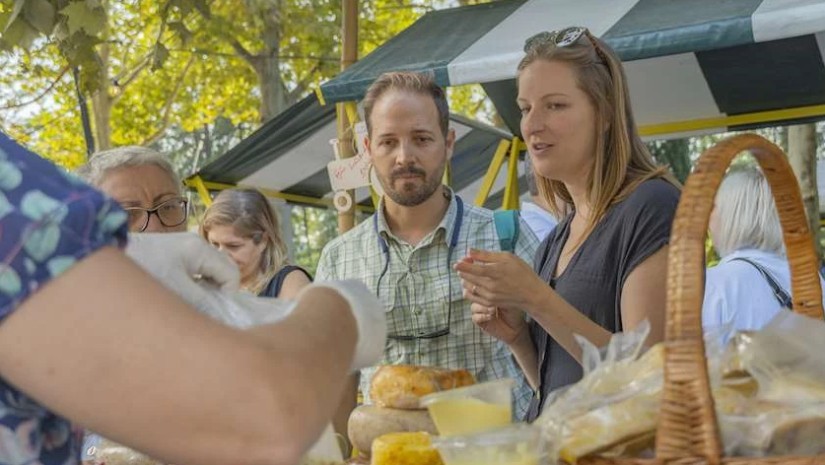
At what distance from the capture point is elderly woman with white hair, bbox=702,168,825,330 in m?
3.23

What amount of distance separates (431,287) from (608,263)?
98 cm

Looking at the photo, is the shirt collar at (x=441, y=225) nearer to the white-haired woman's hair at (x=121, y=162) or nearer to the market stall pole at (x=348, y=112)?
the white-haired woman's hair at (x=121, y=162)

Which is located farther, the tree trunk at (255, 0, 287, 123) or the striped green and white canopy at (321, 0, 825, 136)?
the tree trunk at (255, 0, 287, 123)

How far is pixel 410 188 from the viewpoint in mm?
3102

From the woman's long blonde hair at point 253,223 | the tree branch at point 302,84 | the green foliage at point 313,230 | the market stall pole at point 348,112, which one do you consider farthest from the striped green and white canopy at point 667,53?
the green foliage at point 313,230

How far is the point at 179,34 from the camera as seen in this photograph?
415cm

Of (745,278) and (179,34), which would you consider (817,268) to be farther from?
(179,34)

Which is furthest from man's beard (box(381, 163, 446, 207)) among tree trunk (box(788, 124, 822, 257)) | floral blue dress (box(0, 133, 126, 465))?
tree trunk (box(788, 124, 822, 257))

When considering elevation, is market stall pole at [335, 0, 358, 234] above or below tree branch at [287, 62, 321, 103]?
below

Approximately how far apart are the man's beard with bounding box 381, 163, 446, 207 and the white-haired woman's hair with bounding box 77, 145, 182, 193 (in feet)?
2.06

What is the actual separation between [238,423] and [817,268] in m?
1.15

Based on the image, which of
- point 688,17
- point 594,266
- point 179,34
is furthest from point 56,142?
point 594,266

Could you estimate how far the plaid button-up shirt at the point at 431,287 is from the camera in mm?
2963

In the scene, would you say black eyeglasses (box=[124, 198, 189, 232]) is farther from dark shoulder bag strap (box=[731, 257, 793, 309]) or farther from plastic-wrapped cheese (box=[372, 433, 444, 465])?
dark shoulder bag strap (box=[731, 257, 793, 309])
